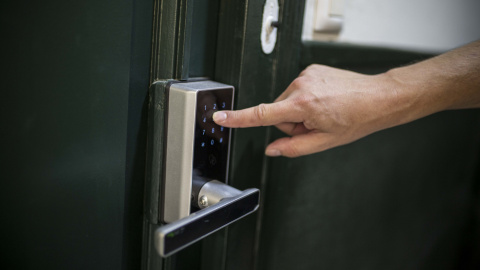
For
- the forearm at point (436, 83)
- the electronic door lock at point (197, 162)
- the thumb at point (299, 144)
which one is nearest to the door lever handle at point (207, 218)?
the electronic door lock at point (197, 162)

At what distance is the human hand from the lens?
0.51 meters

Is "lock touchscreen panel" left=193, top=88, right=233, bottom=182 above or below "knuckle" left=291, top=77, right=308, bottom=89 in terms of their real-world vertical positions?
below

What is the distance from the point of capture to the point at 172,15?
43 cm

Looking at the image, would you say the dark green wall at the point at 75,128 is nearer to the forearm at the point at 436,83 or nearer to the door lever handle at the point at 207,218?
the door lever handle at the point at 207,218

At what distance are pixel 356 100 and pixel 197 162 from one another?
23cm

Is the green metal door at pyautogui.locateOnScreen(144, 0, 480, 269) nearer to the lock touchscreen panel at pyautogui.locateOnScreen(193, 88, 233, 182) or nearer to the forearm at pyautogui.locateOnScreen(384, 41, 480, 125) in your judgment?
the lock touchscreen panel at pyautogui.locateOnScreen(193, 88, 233, 182)

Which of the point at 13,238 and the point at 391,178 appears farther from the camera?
the point at 391,178

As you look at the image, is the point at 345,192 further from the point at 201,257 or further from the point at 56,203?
the point at 56,203

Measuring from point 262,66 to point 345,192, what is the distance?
386mm

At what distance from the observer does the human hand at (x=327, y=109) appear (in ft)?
1.69

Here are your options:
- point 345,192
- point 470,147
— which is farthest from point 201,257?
point 470,147

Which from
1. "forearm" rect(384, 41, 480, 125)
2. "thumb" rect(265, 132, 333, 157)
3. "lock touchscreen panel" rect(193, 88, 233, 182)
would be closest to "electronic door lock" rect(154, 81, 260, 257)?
"lock touchscreen panel" rect(193, 88, 233, 182)

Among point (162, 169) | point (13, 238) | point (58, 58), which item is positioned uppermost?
point (58, 58)

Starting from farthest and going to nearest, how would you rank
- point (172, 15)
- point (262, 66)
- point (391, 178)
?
1. point (391, 178)
2. point (262, 66)
3. point (172, 15)
